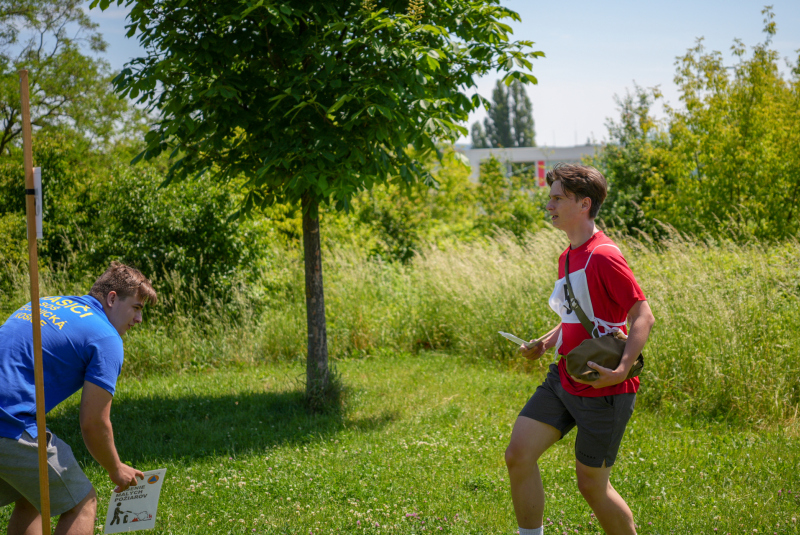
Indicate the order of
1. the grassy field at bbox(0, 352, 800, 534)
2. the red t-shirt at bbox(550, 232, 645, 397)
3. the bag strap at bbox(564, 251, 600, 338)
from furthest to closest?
the grassy field at bbox(0, 352, 800, 534) → the bag strap at bbox(564, 251, 600, 338) → the red t-shirt at bbox(550, 232, 645, 397)

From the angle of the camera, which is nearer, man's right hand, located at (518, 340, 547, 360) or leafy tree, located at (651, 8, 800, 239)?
Result: man's right hand, located at (518, 340, 547, 360)

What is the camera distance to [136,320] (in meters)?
3.17

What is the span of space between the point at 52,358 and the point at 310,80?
3.29 metres

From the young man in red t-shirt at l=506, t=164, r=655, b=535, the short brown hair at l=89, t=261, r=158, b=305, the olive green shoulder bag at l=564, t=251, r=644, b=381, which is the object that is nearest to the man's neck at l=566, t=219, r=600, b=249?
the young man in red t-shirt at l=506, t=164, r=655, b=535

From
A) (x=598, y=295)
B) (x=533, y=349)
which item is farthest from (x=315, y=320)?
(x=598, y=295)

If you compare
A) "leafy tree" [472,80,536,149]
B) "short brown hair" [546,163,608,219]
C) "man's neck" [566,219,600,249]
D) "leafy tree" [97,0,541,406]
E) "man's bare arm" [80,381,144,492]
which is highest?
"leafy tree" [472,80,536,149]

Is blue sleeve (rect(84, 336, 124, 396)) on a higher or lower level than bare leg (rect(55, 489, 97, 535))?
higher

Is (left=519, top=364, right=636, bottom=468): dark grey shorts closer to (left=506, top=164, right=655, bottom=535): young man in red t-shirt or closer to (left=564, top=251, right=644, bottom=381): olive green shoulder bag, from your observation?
(left=506, top=164, right=655, bottom=535): young man in red t-shirt

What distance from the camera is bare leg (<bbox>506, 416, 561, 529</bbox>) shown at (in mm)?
3012

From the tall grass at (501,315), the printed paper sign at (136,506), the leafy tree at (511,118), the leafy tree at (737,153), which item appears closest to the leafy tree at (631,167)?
the leafy tree at (737,153)

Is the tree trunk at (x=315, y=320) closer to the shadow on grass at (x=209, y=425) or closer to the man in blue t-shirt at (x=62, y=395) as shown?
the shadow on grass at (x=209, y=425)

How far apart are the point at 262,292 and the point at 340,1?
5.21 metres

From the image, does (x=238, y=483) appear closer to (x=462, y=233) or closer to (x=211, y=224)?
(x=211, y=224)

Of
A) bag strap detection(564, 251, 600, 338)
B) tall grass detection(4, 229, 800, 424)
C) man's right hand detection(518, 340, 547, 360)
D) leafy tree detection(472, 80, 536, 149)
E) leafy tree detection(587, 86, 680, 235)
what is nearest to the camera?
bag strap detection(564, 251, 600, 338)
